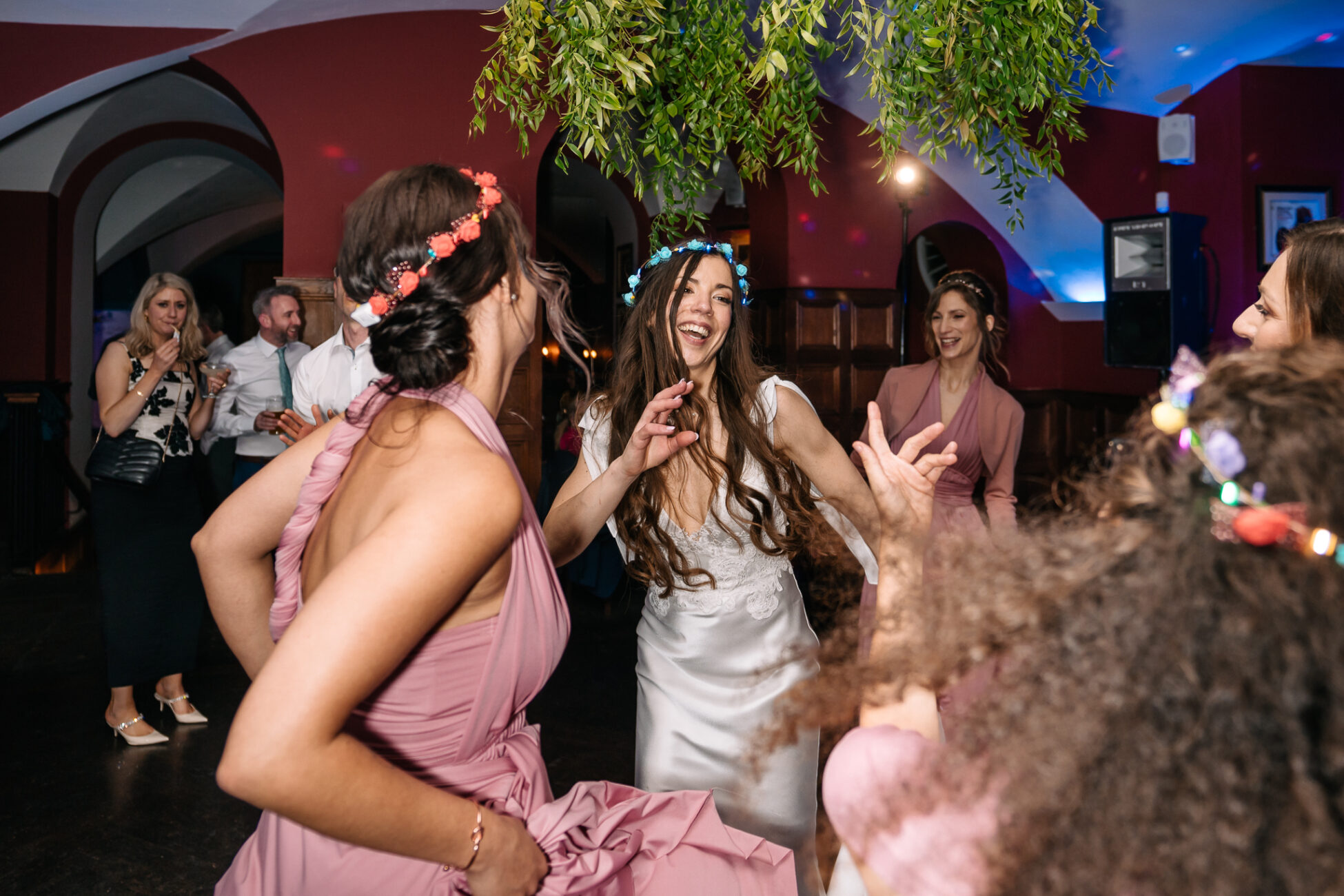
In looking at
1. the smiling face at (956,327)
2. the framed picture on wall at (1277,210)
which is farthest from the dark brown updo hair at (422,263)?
the framed picture on wall at (1277,210)

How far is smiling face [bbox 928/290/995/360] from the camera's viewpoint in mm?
3412

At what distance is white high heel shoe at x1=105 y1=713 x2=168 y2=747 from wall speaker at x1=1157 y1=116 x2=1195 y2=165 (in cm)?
659

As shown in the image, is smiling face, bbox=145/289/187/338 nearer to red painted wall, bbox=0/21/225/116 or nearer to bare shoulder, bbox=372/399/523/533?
red painted wall, bbox=0/21/225/116

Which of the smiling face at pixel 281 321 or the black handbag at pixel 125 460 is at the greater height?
the smiling face at pixel 281 321

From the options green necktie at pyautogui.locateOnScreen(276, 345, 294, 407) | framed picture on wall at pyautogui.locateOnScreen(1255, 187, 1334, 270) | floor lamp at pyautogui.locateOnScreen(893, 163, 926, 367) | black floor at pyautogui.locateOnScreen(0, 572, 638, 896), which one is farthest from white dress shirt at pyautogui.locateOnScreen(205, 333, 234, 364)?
framed picture on wall at pyautogui.locateOnScreen(1255, 187, 1334, 270)

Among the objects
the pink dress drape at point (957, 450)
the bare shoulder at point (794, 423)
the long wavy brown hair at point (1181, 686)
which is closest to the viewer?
the long wavy brown hair at point (1181, 686)

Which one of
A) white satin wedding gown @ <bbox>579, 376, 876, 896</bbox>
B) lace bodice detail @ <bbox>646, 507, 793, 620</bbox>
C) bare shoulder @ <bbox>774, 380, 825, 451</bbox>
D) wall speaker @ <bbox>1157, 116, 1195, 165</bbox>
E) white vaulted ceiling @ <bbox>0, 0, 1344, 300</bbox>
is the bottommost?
white satin wedding gown @ <bbox>579, 376, 876, 896</bbox>

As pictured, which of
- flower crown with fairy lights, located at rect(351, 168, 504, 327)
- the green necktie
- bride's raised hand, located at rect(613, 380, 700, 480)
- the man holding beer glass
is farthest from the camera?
the green necktie

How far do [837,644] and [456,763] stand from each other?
0.45 metres

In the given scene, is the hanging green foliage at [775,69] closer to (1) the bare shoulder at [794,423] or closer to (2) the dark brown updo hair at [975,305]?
(2) the dark brown updo hair at [975,305]

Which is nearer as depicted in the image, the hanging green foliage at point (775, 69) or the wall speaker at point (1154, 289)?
the hanging green foliage at point (775, 69)

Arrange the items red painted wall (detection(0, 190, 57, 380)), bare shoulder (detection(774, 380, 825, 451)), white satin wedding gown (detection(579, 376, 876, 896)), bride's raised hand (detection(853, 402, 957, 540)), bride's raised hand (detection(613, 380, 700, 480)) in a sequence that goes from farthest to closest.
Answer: red painted wall (detection(0, 190, 57, 380))
bare shoulder (detection(774, 380, 825, 451))
white satin wedding gown (detection(579, 376, 876, 896))
bride's raised hand (detection(613, 380, 700, 480))
bride's raised hand (detection(853, 402, 957, 540))

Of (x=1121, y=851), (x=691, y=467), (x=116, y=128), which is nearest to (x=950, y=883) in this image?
(x=1121, y=851)

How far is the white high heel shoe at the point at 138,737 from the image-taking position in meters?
3.30
